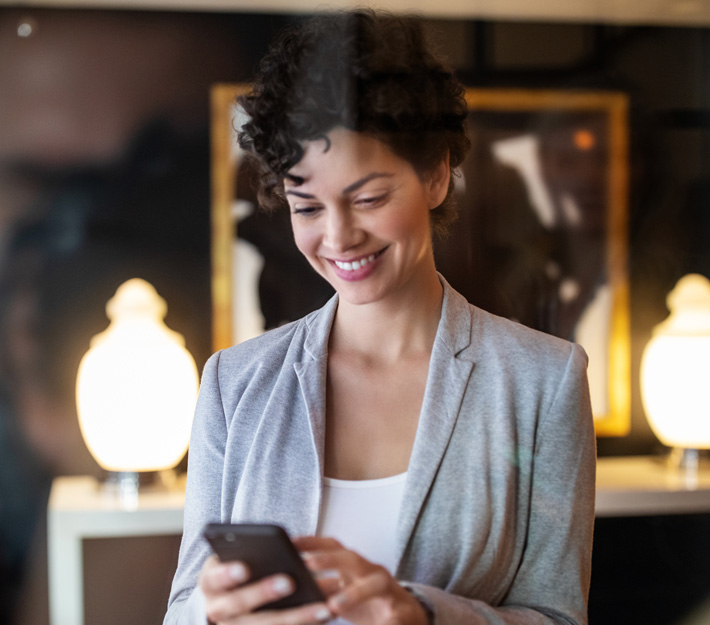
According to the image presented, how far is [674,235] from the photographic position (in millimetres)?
902

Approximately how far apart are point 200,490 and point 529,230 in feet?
1.58

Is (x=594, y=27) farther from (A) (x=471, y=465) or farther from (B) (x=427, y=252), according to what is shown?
(A) (x=471, y=465)

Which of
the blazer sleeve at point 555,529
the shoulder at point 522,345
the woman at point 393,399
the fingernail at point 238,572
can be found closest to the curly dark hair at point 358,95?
the woman at point 393,399

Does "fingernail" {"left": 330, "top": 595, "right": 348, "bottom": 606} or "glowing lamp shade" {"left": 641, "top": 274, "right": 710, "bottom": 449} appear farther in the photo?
"glowing lamp shade" {"left": 641, "top": 274, "right": 710, "bottom": 449}

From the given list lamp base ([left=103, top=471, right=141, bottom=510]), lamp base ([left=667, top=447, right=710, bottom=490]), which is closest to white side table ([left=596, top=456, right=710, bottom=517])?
lamp base ([left=667, top=447, right=710, bottom=490])

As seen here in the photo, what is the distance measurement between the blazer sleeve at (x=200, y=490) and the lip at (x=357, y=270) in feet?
0.56

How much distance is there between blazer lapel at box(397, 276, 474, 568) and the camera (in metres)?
0.63

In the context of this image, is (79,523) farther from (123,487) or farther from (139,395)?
(139,395)

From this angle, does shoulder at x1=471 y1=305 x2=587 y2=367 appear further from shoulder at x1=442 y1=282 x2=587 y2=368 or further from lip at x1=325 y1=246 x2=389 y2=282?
lip at x1=325 y1=246 x2=389 y2=282

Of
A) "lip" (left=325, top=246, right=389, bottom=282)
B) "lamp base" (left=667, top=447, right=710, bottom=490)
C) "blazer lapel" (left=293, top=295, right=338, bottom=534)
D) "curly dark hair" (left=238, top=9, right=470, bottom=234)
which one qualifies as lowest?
"lamp base" (left=667, top=447, right=710, bottom=490)

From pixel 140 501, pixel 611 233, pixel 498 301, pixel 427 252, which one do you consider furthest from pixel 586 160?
pixel 140 501

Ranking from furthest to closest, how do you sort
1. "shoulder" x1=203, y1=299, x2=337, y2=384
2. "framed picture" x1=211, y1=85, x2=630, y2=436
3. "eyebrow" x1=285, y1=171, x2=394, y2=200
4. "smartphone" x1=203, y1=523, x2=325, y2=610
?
1. "framed picture" x1=211, y1=85, x2=630, y2=436
2. "shoulder" x1=203, y1=299, x2=337, y2=384
3. "eyebrow" x1=285, y1=171, x2=394, y2=200
4. "smartphone" x1=203, y1=523, x2=325, y2=610

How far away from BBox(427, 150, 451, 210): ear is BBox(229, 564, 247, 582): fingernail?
33cm

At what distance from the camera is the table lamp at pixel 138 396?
897 millimetres
